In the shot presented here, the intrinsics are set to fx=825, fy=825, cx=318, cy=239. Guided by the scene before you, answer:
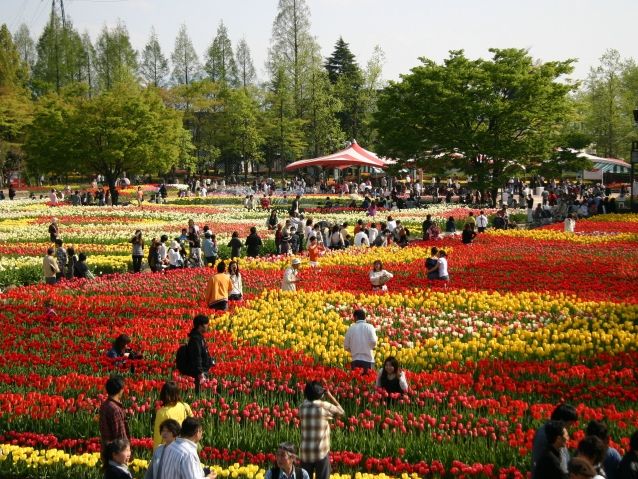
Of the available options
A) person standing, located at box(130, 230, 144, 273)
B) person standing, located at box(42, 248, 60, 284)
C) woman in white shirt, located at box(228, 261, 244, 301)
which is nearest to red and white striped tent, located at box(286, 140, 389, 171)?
person standing, located at box(130, 230, 144, 273)

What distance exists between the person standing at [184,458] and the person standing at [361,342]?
4.41 meters

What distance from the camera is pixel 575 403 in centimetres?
995

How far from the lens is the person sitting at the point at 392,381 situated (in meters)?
9.51

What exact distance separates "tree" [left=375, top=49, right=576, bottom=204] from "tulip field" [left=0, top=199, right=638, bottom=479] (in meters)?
21.8

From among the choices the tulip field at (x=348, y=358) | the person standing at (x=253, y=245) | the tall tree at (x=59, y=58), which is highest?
the tall tree at (x=59, y=58)

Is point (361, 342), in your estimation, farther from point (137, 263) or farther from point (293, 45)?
point (293, 45)

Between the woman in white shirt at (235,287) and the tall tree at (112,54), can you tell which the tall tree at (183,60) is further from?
the woman in white shirt at (235,287)

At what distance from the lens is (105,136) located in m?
50.3

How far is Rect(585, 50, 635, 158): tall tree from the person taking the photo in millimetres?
77375

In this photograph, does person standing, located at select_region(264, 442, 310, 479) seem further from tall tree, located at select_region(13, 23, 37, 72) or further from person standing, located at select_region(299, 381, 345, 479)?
tall tree, located at select_region(13, 23, 37, 72)

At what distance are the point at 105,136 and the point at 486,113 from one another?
22.8 meters

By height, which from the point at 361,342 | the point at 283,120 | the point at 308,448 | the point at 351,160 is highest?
the point at 283,120

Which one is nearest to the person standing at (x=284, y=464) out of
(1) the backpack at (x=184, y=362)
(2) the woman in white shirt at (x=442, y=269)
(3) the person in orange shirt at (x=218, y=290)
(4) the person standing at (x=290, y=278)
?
(1) the backpack at (x=184, y=362)

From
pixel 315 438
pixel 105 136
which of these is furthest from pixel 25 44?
pixel 315 438
